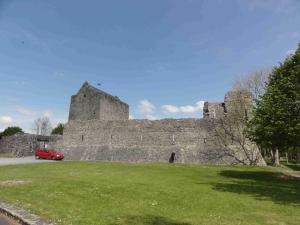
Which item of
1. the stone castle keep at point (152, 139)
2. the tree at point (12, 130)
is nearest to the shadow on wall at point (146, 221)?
the stone castle keep at point (152, 139)

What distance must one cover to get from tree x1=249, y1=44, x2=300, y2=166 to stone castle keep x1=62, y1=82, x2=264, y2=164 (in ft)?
28.9

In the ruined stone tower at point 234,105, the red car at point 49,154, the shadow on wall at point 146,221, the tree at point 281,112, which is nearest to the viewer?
the shadow on wall at point 146,221

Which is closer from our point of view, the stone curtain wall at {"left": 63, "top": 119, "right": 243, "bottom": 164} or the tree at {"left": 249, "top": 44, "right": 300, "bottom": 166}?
the tree at {"left": 249, "top": 44, "right": 300, "bottom": 166}

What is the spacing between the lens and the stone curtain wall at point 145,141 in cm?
2769

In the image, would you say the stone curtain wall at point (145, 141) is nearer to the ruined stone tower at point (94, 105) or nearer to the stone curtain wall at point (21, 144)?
the stone curtain wall at point (21, 144)

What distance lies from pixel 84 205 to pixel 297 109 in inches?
548

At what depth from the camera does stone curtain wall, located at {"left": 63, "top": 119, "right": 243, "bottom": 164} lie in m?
27.7

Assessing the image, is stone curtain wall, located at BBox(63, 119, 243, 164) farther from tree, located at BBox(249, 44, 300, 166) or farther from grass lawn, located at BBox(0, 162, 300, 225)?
grass lawn, located at BBox(0, 162, 300, 225)

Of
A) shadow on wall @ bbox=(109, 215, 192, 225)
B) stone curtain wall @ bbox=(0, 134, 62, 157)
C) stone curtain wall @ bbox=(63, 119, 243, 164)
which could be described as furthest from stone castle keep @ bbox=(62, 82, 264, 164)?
shadow on wall @ bbox=(109, 215, 192, 225)

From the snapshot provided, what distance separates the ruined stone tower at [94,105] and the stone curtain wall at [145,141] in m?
11.2

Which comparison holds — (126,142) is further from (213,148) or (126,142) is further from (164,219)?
(164,219)

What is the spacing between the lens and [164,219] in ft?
23.6

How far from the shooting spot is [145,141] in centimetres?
2983

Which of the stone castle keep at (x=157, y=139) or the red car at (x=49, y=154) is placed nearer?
the stone castle keep at (x=157, y=139)
